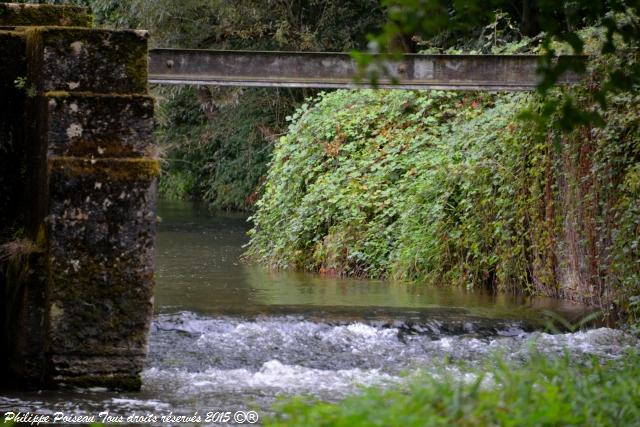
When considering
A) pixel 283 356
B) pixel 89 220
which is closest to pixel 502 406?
pixel 89 220

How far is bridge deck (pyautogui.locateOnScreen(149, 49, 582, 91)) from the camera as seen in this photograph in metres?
11.1

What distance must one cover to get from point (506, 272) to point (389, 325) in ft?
11.3

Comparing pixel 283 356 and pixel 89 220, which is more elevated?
pixel 89 220

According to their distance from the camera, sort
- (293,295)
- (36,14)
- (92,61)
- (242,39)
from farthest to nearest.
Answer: (242,39)
(293,295)
(36,14)
(92,61)

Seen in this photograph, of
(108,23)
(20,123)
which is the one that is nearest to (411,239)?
(20,123)

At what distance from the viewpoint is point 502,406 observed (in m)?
5.11

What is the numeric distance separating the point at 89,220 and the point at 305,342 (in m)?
2.64

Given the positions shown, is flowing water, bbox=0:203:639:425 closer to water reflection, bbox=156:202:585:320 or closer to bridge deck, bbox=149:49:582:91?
water reflection, bbox=156:202:585:320

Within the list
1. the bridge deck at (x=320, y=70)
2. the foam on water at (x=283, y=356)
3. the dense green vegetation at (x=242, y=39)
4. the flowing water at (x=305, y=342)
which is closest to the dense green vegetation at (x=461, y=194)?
the flowing water at (x=305, y=342)

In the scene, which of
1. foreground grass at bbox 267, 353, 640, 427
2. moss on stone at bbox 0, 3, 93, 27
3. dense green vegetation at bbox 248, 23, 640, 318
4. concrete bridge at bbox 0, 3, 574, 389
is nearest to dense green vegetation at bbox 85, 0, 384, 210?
dense green vegetation at bbox 248, 23, 640, 318

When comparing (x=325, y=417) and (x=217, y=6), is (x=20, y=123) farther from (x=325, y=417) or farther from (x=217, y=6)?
(x=217, y=6)

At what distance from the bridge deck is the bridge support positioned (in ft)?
9.70

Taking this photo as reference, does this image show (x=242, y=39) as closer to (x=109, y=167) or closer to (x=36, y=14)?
(x=36, y=14)

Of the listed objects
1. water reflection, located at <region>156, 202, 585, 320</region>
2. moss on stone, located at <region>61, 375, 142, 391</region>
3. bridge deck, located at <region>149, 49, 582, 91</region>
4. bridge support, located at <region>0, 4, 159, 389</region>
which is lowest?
moss on stone, located at <region>61, 375, 142, 391</region>
